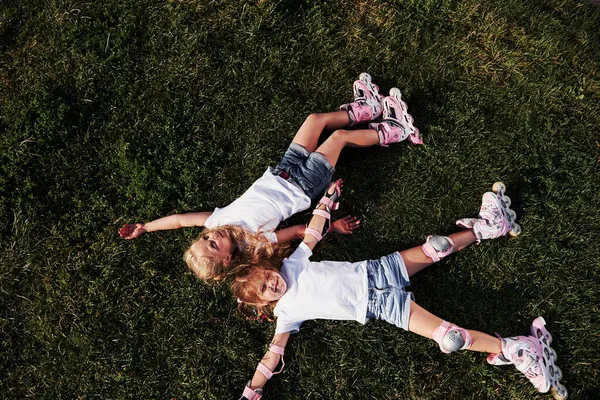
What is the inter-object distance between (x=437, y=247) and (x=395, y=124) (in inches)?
54.5

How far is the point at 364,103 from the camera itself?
5496mm

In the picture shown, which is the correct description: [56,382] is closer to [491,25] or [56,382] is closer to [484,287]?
[484,287]

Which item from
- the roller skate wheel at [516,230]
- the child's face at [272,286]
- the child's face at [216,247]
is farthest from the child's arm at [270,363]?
the roller skate wheel at [516,230]

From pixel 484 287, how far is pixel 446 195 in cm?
101

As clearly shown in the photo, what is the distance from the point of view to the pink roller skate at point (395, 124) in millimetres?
5383

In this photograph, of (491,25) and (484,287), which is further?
(491,25)

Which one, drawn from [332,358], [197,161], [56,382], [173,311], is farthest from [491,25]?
[56,382]

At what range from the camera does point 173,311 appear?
523 cm

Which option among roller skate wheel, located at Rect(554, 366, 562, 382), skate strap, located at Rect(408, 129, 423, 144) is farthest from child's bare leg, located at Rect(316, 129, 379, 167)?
roller skate wheel, located at Rect(554, 366, 562, 382)

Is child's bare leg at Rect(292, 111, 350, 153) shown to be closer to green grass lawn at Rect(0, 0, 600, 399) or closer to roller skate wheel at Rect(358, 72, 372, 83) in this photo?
green grass lawn at Rect(0, 0, 600, 399)

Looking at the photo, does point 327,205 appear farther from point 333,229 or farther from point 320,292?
point 320,292

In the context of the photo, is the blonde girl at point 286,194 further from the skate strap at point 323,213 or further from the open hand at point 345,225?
the skate strap at point 323,213

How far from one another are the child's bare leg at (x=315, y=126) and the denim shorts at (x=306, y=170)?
77 millimetres

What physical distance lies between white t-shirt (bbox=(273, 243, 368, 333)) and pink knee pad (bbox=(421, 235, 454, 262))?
0.70m
